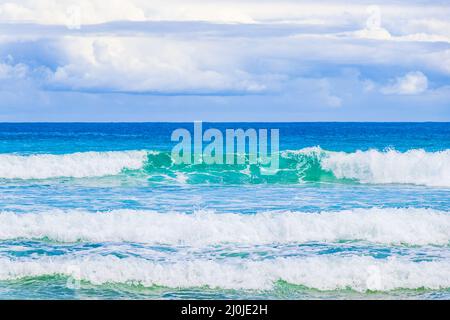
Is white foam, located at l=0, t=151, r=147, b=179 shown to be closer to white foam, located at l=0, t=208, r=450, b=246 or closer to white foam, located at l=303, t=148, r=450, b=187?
white foam, located at l=303, t=148, r=450, b=187

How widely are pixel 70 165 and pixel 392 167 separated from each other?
9.82 meters

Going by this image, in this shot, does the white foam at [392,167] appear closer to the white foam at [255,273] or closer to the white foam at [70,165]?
the white foam at [70,165]

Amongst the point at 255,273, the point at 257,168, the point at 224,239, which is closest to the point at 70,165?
the point at 257,168

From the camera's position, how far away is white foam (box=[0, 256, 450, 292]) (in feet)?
24.8

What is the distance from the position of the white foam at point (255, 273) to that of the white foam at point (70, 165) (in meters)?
10.3

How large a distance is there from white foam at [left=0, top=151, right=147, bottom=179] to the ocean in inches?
26.7

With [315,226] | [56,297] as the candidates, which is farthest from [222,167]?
[56,297]

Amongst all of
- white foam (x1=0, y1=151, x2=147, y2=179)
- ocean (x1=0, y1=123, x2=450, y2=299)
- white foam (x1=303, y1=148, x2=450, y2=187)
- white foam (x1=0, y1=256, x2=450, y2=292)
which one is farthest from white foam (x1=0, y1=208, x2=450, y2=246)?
white foam (x1=0, y1=151, x2=147, y2=179)

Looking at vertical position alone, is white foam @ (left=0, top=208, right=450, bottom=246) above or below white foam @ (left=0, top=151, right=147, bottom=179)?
below

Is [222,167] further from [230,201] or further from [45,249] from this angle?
[45,249]

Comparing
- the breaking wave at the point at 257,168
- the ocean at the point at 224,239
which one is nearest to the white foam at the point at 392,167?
the breaking wave at the point at 257,168

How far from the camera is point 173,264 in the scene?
8.17 meters
